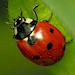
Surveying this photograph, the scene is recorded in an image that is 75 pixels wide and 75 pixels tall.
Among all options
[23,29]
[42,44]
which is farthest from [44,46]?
[23,29]

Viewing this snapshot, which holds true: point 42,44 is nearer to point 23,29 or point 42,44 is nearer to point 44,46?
point 44,46

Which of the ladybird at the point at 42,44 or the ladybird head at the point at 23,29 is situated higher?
the ladybird head at the point at 23,29

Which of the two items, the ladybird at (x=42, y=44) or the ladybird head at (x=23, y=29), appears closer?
the ladybird at (x=42, y=44)

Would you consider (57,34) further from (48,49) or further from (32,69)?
(32,69)

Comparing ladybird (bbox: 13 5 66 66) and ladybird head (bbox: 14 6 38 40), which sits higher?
ladybird head (bbox: 14 6 38 40)

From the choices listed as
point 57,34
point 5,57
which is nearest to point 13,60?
point 5,57

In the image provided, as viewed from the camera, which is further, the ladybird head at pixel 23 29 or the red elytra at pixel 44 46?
the ladybird head at pixel 23 29

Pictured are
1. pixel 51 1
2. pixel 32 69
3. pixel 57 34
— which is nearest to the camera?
pixel 51 1

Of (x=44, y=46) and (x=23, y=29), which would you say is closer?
(x=44, y=46)

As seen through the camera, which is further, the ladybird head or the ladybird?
the ladybird head

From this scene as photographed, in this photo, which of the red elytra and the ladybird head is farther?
the ladybird head

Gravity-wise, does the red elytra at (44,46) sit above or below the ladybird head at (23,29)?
below
